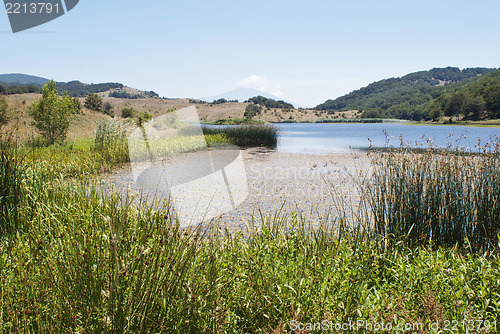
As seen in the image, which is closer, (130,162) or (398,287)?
(398,287)

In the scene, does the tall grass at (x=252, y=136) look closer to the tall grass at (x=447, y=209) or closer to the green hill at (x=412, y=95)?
the tall grass at (x=447, y=209)

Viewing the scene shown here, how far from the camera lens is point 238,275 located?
2.04 meters

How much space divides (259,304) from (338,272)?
61 centimetres

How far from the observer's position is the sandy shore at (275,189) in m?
4.57

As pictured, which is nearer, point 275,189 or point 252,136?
point 275,189

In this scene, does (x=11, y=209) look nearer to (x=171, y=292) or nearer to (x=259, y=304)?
(x=171, y=292)

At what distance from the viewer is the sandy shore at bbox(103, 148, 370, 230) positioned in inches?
180

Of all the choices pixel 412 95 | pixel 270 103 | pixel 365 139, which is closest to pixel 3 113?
pixel 365 139

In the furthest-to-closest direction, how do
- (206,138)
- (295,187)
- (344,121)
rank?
(344,121), (206,138), (295,187)

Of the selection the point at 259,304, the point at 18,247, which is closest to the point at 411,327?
the point at 259,304

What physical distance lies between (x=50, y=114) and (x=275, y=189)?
983 cm

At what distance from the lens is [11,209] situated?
2.99 m

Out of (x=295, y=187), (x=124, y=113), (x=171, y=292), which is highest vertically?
(x=124, y=113)

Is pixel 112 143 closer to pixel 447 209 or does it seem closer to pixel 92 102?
pixel 447 209
